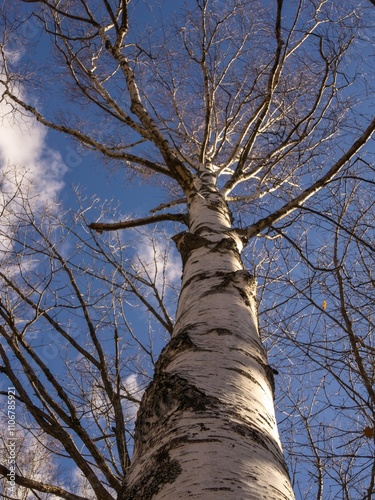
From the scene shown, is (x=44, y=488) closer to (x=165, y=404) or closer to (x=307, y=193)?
(x=165, y=404)

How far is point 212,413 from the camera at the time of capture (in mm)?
877

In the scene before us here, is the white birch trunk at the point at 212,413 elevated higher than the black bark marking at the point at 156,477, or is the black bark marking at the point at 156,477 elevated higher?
the white birch trunk at the point at 212,413

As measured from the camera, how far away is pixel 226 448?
2.55ft

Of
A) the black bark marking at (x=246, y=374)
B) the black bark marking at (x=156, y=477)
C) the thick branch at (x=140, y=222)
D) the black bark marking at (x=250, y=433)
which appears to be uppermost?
the thick branch at (x=140, y=222)

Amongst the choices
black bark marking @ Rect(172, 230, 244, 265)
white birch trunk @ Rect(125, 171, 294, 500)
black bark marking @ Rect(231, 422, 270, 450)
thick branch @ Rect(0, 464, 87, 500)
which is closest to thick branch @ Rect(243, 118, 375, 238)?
black bark marking @ Rect(172, 230, 244, 265)

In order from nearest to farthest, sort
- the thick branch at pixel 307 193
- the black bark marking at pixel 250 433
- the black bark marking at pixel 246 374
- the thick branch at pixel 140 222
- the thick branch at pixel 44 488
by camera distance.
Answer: the black bark marking at pixel 250 433
the black bark marking at pixel 246 374
the thick branch at pixel 44 488
the thick branch at pixel 307 193
the thick branch at pixel 140 222

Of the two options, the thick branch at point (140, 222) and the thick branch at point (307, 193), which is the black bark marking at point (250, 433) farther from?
the thick branch at point (140, 222)

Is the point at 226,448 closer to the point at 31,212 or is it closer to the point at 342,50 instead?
the point at 31,212

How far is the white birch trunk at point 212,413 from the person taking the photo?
0.72 m

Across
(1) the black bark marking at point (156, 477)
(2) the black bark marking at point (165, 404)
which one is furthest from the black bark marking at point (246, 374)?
(1) the black bark marking at point (156, 477)

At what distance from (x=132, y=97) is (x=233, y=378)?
3083 mm

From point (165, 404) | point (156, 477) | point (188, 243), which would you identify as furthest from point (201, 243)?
point (156, 477)

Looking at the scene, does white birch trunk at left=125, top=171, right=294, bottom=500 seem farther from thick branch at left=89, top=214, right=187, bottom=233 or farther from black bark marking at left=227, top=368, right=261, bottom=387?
thick branch at left=89, top=214, right=187, bottom=233

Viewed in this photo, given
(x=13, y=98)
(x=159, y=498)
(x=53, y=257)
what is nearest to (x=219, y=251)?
(x=159, y=498)
